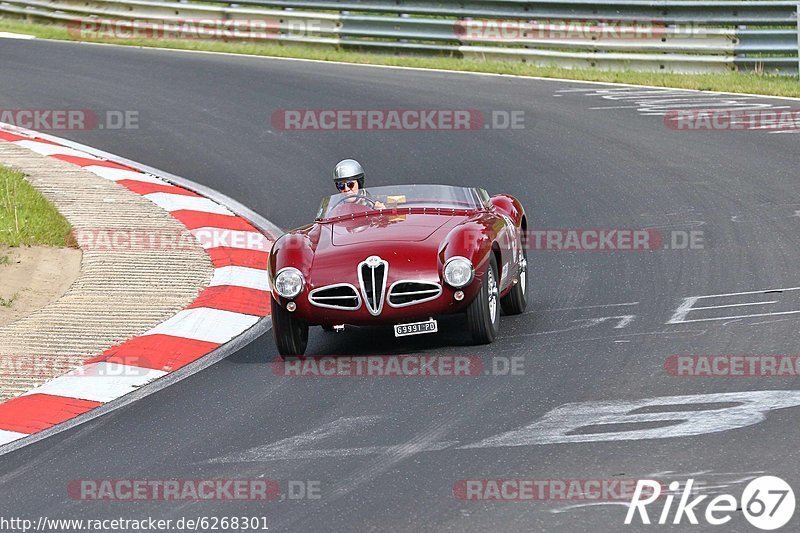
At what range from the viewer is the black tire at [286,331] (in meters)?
9.01

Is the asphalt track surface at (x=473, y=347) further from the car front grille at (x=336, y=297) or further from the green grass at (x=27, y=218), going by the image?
the green grass at (x=27, y=218)

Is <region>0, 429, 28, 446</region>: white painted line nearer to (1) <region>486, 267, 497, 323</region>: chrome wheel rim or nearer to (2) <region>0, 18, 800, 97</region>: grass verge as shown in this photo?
(1) <region>486, 267, 497, 323</region>: chrome wheel rim

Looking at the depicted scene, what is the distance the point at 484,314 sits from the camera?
351 inches

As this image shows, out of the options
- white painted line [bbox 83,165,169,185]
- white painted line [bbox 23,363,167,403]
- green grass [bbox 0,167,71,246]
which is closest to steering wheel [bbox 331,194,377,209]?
white painted line [bbox 23,363,167,403]

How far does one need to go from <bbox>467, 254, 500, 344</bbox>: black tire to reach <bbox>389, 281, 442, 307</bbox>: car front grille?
26 centimetres

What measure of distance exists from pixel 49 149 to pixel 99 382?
7.79 m

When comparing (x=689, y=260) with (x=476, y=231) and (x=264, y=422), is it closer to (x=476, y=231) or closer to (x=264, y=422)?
(x=476, y=231)

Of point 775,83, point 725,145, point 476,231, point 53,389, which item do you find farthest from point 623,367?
point 775,83

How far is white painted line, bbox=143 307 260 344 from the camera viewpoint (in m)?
9.80

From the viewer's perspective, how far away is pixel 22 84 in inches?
764

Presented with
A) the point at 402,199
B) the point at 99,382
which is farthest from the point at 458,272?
the point at 99,382

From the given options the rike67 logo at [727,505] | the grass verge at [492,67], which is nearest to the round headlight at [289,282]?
the rike67 logo at [727,505]

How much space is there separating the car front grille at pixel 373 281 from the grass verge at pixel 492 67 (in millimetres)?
10844

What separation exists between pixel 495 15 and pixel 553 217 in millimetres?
8878
